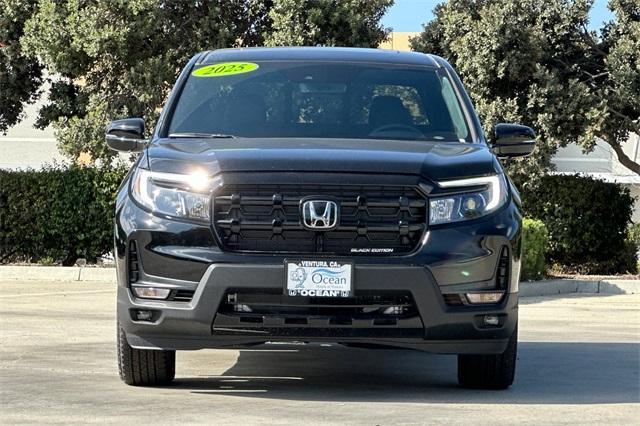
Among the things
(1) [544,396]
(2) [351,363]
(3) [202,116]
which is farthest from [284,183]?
(2) [351,363]

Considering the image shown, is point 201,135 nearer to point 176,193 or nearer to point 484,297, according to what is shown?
point 176,193

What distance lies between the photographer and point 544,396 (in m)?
8.20

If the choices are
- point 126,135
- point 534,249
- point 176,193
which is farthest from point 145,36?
point 176,193

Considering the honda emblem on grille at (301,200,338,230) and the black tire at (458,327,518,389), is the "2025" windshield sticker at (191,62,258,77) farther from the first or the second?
the black tire at (458,327,518,389)

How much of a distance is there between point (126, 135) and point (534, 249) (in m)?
11.0

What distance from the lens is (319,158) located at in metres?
7.63

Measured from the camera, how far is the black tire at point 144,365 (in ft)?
26.6

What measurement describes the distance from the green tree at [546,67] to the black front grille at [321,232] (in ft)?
44.8

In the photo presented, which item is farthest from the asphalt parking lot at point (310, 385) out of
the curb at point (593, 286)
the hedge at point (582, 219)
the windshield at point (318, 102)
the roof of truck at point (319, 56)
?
the hedge at point (582, 219)

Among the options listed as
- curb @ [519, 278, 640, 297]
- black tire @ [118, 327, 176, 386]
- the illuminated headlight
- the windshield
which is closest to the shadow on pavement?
black tire @ [118, 327, 176, 386]

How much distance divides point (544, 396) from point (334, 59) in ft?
8.16

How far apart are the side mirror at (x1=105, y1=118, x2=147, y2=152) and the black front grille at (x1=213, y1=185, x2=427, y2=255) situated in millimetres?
1625

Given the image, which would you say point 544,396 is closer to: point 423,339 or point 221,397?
point 423,339

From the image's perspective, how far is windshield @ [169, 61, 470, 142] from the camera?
8.63m
